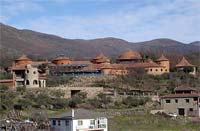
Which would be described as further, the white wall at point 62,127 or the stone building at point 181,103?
the stone building at point 181,103

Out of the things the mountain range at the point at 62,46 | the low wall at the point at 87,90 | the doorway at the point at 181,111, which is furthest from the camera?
the mountain range at the point at 62,46

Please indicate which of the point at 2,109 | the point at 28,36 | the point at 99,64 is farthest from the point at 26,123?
the point at 28,36

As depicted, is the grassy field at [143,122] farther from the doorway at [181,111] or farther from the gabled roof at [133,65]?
the gabled roof at [133,65]

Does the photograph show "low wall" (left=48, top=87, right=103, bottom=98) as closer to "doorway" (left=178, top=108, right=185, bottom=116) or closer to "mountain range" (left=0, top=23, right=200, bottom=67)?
"doorway" (left=178, top=108, right=185, bottom=116)

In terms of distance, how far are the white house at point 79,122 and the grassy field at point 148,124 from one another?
121cm

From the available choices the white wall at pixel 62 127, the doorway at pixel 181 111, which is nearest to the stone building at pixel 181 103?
the doorway at pixel 181 111

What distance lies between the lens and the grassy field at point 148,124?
3145 centimetres

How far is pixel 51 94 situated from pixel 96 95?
3434 mm

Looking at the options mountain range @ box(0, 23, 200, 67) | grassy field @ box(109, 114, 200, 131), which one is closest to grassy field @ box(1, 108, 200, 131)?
grassy field @ box(109, 114, 200, 131)

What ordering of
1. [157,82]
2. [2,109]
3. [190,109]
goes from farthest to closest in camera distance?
[157,82] → [190,109] → [2,109]

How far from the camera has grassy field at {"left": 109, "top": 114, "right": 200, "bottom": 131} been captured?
31.5m

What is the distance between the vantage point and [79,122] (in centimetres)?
2903

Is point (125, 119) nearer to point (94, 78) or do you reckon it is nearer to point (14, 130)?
point (14, 130)

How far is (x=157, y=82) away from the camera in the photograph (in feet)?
155
